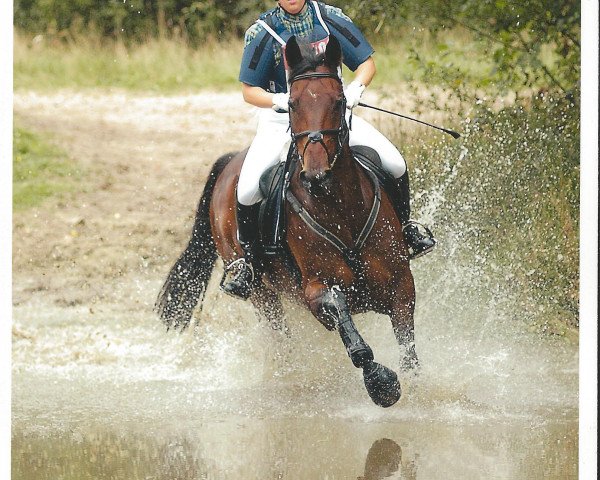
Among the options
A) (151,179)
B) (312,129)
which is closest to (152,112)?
(151,179)

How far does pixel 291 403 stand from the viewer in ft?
22.3

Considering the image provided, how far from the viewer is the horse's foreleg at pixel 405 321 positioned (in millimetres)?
6414

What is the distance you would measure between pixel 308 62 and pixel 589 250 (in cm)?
Answer: 159

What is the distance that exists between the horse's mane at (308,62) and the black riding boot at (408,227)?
1.03 m

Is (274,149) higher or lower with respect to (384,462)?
higher

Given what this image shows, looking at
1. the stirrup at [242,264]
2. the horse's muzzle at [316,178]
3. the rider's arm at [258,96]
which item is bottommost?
the stirrup at [242,264]

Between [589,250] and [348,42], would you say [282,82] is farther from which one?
[589,250]

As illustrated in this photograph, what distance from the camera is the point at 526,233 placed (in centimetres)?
788

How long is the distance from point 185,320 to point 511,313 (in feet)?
6.77

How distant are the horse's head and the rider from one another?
16 cm

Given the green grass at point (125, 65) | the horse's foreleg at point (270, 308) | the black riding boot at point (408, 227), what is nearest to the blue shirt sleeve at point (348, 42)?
the black riding boot at point (408, 227)

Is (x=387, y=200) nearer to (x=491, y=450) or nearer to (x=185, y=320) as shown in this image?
(x=491, y=450)

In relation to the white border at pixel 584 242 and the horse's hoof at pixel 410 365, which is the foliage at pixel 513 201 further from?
the white border at pixel 584 242
